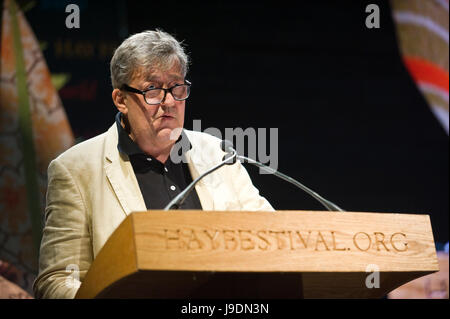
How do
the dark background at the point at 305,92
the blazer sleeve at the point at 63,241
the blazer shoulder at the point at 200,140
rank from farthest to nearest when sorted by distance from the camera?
the dark background at the point at 305,92, the blazer shoulder at the point at 200,140, the blazer sleeve at the point at 63,241

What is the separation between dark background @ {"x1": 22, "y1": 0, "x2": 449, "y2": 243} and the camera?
363 cm

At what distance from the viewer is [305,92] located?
13.7 ft

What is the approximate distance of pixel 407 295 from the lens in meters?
4.28

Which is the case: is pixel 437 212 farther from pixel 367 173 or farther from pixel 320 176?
pixel 320 176

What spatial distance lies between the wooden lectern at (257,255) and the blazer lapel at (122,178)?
0.49 m

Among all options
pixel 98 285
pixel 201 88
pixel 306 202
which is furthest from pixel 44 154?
pixel 98 285

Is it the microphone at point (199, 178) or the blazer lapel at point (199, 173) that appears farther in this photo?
the blazer lapel at point (199, 173)

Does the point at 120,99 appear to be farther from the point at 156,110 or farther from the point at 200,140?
the point at 200,140

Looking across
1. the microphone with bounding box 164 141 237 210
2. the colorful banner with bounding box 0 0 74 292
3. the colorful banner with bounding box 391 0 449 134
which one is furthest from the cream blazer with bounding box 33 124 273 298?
the colorful banner with bounding box 391 0 449 134

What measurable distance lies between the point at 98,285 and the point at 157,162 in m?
0.89

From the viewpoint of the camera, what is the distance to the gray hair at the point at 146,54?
2.34 m
